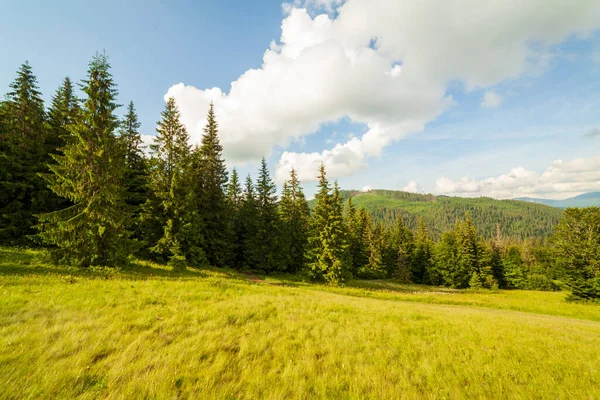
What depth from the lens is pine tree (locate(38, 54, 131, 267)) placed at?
15.3 metres

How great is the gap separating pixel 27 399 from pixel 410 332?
379 inches

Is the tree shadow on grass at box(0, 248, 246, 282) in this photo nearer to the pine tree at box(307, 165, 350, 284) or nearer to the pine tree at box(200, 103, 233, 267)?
the pine tree at box(200, 103, 233, 267)

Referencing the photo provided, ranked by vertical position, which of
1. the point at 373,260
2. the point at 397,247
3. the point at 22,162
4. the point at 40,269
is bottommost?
the point at 373,260

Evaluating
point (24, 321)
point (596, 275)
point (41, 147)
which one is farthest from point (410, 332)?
point (596, 275)

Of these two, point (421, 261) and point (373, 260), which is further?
point (421, 261)

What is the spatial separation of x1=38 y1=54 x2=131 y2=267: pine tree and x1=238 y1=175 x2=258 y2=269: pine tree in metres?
19.0

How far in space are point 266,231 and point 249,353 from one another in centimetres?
3017

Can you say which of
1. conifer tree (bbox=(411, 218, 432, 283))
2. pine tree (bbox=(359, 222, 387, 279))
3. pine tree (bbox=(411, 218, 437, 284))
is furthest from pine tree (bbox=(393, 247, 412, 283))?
pine tree (bbox=(411, 218, 437, 284))

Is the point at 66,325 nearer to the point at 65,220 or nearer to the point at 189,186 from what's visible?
the point at 65,220

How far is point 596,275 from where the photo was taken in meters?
34.5

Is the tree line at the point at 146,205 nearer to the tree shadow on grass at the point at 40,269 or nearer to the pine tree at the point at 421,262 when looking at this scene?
the tree shadow on grass at the point at 40,269

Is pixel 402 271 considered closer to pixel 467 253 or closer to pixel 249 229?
pixel 467 253

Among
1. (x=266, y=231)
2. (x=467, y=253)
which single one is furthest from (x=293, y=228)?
(x=467, y=253)

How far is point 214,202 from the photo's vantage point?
100 ft
